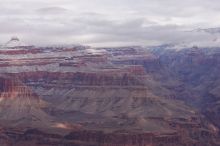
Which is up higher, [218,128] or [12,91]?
[12,91]

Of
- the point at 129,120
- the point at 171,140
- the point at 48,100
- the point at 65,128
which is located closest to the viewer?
the point at 171,140

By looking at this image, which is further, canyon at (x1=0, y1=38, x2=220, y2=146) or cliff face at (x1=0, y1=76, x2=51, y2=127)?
cliff face at (x1=0, y1=76, x2=51, y2=127)

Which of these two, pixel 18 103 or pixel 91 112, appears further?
pixel 91 112

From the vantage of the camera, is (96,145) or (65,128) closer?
(96,145)

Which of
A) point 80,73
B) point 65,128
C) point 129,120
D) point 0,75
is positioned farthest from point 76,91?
point 65,128

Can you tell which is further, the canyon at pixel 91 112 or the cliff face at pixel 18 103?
the cliff face at pixel 18 103

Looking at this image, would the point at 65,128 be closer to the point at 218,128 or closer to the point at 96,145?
the point at 96,145

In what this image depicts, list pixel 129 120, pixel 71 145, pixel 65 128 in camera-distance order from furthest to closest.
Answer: pixel 129 120 < pixel 65 128 < pixel 71 145

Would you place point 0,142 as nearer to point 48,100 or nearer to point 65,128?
point 65,128

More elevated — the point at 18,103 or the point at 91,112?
the point at 18,103
